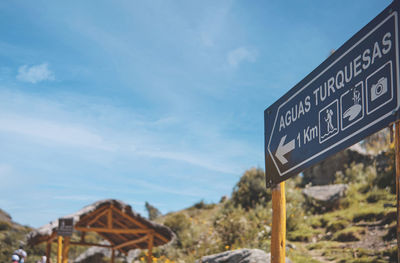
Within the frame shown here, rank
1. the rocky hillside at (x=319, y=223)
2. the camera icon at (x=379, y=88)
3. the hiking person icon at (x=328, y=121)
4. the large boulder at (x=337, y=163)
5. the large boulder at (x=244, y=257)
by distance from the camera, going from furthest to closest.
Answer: the large boulder at (x=337, y=163), the rocky hillside at (x=319, y=223), the large boulder at (x=244, y=257), the hiking person icon at (x=328, y=121), the camera icon at (x=379, y=88)

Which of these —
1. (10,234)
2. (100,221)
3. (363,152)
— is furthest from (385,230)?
(10,234)

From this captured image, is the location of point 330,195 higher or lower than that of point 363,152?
lower

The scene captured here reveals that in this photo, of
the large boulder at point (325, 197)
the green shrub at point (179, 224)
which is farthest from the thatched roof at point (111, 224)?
the large boulder at point (325, 197)

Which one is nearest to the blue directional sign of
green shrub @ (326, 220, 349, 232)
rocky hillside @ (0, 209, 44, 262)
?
green shrub @ (326, 220, 349, 232)

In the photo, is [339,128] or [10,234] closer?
[339,128]

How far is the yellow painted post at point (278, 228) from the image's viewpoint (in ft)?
12.0

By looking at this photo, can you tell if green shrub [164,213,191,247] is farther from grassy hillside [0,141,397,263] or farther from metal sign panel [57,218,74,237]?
metal sign panel [57,218,74,237]

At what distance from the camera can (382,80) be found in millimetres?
2465

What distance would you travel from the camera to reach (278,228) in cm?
369

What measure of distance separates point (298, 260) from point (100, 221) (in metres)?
6.78

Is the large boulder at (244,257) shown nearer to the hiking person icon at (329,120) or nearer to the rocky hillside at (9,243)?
the hiking person icon at (329,120)

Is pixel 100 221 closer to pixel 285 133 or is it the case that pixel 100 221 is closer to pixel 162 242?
pixel 162 242

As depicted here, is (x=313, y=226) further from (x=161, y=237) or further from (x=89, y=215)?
(x=89, y=215)

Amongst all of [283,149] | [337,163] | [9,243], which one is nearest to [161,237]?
[283,149]
